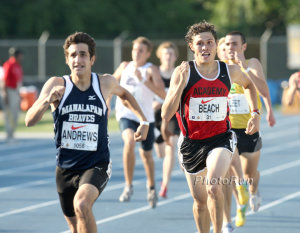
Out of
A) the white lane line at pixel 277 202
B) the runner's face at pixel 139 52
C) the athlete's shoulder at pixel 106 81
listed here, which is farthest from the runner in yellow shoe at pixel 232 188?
the athlete's shoulder at pixel 106 81

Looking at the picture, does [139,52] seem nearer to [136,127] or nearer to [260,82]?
[136,127]

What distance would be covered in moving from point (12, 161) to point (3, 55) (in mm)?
17550

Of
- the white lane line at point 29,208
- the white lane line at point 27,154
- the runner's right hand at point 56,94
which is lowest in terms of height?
the white lane line at point 29,208

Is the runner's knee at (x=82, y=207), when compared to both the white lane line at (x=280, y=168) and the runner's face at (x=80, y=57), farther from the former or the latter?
the white lane line at (x=280, y=168)

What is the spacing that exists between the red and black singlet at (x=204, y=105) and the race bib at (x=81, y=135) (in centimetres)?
92

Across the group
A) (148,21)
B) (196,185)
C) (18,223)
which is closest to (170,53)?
(18,223)

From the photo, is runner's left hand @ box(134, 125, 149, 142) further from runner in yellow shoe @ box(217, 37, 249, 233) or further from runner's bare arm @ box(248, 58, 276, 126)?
runner's bare arm @ box(248, 58, 276, 126)

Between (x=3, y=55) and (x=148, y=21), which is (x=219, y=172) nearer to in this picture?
(x=3, y=55)

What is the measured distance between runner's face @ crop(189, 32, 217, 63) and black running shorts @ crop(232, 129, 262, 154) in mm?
1948

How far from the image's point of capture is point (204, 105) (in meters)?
6.57

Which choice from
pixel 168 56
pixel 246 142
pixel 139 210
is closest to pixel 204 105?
pixel 246 142

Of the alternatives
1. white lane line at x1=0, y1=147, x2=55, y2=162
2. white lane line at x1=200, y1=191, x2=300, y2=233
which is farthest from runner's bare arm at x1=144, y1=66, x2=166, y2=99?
white lane line at x1=0, y1=147, x2=55, y2=162

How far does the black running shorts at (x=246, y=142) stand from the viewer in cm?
840

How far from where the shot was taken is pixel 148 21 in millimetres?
41438
